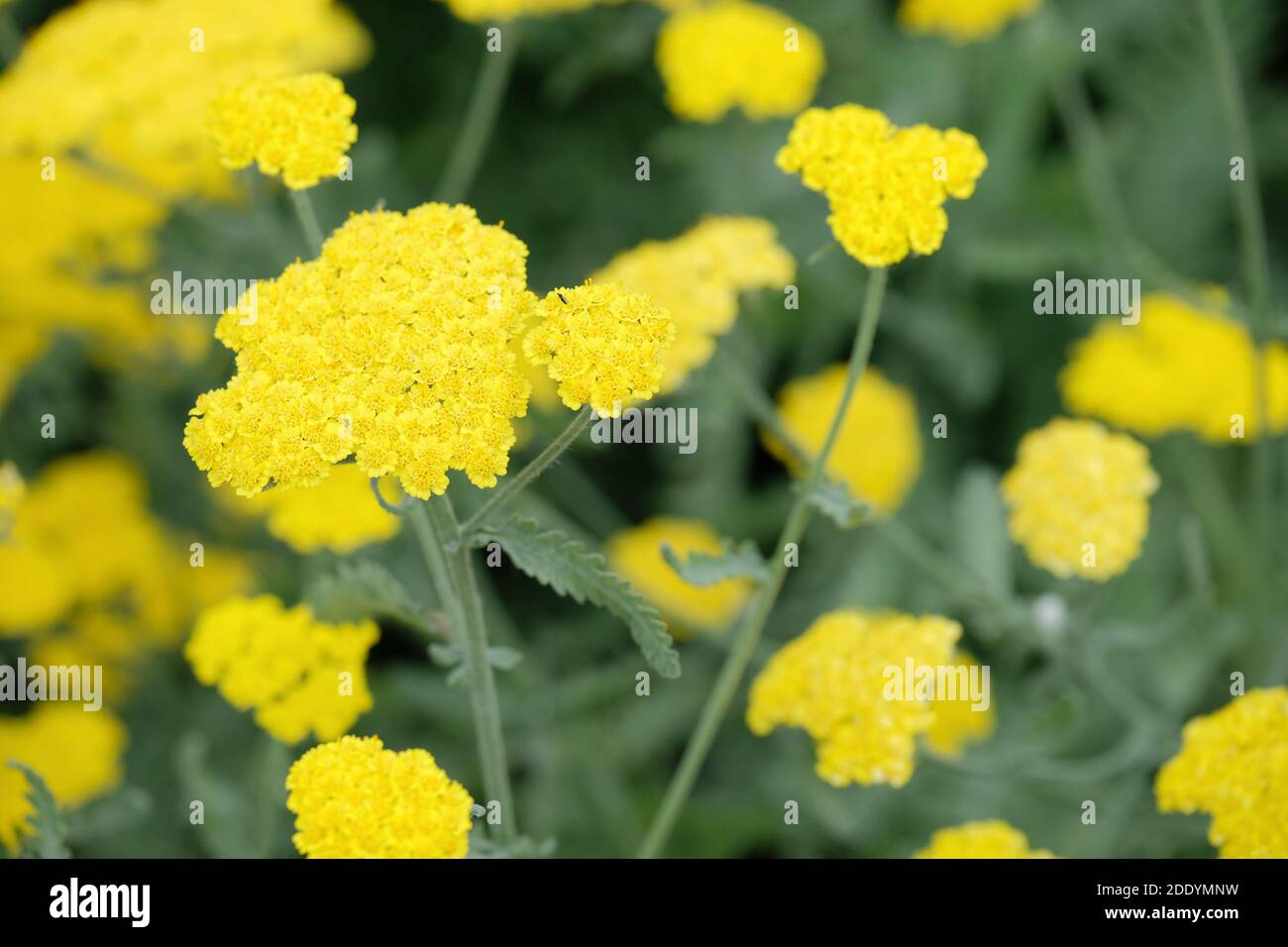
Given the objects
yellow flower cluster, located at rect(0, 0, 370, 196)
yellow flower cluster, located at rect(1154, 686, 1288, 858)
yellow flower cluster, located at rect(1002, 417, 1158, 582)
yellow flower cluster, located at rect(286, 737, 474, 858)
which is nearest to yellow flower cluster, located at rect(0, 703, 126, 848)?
yellow flower cluster, located at rect(0, 0, 370, 196)

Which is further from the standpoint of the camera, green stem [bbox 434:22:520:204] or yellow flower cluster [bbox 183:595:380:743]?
green stem [bbox 434:22:520:204]

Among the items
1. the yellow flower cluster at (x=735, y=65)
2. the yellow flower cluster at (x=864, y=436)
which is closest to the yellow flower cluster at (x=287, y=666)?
the yellow flower cluster at (x=864, y=436)

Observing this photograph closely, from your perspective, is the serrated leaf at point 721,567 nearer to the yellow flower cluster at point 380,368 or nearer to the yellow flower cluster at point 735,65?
the yellow flower cluster at point 380,368

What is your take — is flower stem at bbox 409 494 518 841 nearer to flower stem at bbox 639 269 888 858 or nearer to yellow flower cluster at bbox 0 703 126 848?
flower stem at bbox 639 269 888 858

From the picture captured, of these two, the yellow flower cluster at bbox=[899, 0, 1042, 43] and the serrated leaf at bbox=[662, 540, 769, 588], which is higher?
the yellow flower cluster at bbox=[899, 0, 1042, 43]

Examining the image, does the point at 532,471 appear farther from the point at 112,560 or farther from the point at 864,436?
the point at 112,560
